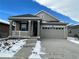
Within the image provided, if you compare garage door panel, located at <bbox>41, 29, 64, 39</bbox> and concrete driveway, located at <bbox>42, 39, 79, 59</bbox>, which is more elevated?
garage door panel, located at <bbox>41, 29, 64, 39</bbox>

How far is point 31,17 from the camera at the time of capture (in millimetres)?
25562

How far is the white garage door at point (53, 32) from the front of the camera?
2838 centimetres

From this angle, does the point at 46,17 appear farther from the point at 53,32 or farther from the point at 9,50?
the point at 9,50

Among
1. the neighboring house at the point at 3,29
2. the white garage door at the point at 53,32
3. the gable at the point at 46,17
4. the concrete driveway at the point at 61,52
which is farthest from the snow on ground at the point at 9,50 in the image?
the gable at the point at 46,17

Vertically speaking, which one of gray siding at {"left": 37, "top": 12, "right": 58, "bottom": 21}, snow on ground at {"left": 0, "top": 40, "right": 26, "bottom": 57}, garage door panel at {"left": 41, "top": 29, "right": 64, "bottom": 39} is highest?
gray siding at {"left": 37, "top": 12, "right": 58, "bottom": 21}

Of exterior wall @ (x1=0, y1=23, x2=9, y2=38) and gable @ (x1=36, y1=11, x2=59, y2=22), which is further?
gable @ (x1=36, y1=11, x2=59, y2=22)

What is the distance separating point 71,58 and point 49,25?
19.9 meters

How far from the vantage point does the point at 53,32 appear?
2844cm

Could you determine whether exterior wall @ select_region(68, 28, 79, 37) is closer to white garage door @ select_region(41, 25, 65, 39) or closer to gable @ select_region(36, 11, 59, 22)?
gable @ select_region(36, 11, 59, 22)

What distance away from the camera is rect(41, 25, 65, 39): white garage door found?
2838 centimetres

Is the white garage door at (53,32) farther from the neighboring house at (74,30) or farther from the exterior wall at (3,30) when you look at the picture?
the exterior wall at (3,30)

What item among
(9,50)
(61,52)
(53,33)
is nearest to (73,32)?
(53,33)

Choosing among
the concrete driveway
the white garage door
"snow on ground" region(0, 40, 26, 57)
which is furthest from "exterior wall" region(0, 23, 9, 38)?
the concrete driveway

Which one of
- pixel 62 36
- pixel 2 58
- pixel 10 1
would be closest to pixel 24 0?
pixel 10 1
